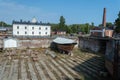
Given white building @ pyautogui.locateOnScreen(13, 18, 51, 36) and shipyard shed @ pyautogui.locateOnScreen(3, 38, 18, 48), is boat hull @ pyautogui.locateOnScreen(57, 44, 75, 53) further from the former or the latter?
white building @ pyautogui.locateOnScreen(13, 18, 51, 36)

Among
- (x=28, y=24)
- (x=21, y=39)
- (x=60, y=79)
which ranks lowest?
(x=60, y=79)

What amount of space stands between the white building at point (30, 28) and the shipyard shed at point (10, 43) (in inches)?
819

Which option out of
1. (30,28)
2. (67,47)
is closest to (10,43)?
(67,47)

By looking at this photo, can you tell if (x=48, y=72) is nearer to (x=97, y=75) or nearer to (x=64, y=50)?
(x=97, y=75)

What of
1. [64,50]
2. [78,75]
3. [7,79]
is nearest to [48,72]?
[78,75]

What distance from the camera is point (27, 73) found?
16.0 m

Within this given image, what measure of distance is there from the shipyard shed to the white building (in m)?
20.8

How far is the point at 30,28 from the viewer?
5431 centimetres

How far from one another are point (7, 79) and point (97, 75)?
8.62 m

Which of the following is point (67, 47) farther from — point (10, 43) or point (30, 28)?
point (30, 28)

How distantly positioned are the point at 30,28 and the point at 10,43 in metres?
22.8

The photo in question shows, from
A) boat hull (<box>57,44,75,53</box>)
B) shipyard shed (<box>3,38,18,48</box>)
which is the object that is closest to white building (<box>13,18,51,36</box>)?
shipyard shed (<box>3,38,18,48</box>)

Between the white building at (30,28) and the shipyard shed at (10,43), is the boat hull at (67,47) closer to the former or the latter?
the shipyard shed at (10,43)

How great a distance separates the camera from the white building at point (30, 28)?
52.6 meters
